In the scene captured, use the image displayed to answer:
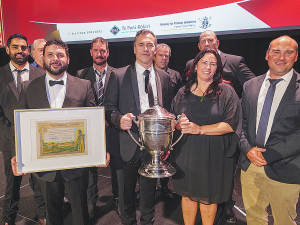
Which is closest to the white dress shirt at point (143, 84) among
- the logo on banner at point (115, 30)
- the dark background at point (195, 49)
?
the dark background at point (195, 49)

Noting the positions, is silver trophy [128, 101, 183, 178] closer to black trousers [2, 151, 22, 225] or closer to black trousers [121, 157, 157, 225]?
black trousers [121, 157, 157, 225]

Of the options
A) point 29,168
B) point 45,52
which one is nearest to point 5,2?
point 45,52

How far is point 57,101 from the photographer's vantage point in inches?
71.9

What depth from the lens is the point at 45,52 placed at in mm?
1813

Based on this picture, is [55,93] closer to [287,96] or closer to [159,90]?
[159,90]

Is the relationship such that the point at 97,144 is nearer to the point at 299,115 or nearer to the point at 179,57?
the point at 299,115

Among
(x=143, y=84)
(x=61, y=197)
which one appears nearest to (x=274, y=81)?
(x=143, y=84)

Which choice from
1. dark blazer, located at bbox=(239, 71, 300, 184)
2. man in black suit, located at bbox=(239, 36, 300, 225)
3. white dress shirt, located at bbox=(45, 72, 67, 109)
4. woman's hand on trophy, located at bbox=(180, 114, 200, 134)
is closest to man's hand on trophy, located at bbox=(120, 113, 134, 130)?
woman's hand on trophy, located at bbox=(180, 114, 200, 134)

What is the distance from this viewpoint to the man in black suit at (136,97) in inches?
81.5

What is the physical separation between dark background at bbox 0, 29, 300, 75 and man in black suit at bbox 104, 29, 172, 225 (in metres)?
1.93

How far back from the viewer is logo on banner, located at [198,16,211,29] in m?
3.51

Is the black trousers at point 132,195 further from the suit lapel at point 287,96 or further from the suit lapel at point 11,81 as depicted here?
the suit lapel at point 11,81

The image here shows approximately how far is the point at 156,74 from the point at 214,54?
0.53m

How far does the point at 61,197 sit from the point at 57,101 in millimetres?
752
